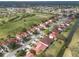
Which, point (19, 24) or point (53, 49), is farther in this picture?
point (19, 24)

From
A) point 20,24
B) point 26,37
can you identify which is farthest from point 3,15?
point 26,37

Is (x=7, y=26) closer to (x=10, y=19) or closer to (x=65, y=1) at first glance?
(x=10, y=19)

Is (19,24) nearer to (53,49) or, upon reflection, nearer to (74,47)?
(53,49)

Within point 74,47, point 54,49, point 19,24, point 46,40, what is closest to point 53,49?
point 54,49

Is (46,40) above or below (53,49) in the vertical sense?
above

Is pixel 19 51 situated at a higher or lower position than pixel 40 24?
lower

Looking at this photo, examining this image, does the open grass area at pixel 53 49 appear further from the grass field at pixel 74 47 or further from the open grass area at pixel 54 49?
the grass field at pixel 74 47

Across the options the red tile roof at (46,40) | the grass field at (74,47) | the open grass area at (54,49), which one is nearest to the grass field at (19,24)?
the red tile roof at (46,40)

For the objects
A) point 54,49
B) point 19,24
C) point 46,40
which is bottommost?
point 54,49

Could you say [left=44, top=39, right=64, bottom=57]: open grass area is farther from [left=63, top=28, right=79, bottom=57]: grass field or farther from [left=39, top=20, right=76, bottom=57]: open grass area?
[left=63, top=28, right=79, bottom=57]: grass field
